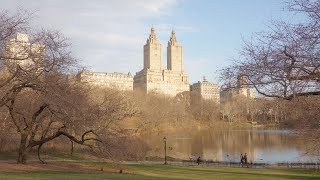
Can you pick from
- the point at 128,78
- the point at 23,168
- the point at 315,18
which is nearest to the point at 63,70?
the point at 23,168

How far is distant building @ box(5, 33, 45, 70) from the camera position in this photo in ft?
57.3

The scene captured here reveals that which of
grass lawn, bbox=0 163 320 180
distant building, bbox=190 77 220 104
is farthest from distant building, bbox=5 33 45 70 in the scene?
distant building, bbox=190 77 220 104

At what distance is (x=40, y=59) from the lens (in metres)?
18.5

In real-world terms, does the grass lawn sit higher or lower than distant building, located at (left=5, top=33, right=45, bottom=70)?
lower

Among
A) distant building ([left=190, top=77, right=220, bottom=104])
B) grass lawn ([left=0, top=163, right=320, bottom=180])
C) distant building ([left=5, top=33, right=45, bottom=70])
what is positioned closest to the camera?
grass lawn ([left=0, top=163, right=320, bottom=180])

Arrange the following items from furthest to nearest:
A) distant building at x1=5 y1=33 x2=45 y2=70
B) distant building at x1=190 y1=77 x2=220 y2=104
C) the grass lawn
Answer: distant building at x1=190 y1=77 x2=220 y2=104 < distant building at x1=5 y1=33 x2=45 y2=70 < the grass lawn

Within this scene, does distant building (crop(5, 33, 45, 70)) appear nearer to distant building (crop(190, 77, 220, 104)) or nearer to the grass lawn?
the grass lawn

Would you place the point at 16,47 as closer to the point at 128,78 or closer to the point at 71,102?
the point at 71,102

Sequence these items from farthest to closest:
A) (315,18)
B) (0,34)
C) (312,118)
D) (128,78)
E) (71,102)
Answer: (128,78) < (71,102) < (0,34) < (312,118) < (315,18)

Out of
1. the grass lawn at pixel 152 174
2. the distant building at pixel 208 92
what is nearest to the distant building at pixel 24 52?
the grass lawn at pixel 152 174

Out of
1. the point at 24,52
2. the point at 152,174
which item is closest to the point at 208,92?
the point at 152,174

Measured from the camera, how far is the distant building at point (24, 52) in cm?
1745

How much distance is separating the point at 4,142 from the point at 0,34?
19.6 meters

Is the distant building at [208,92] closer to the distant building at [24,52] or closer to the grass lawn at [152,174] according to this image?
the grass lawn at [152,174]
